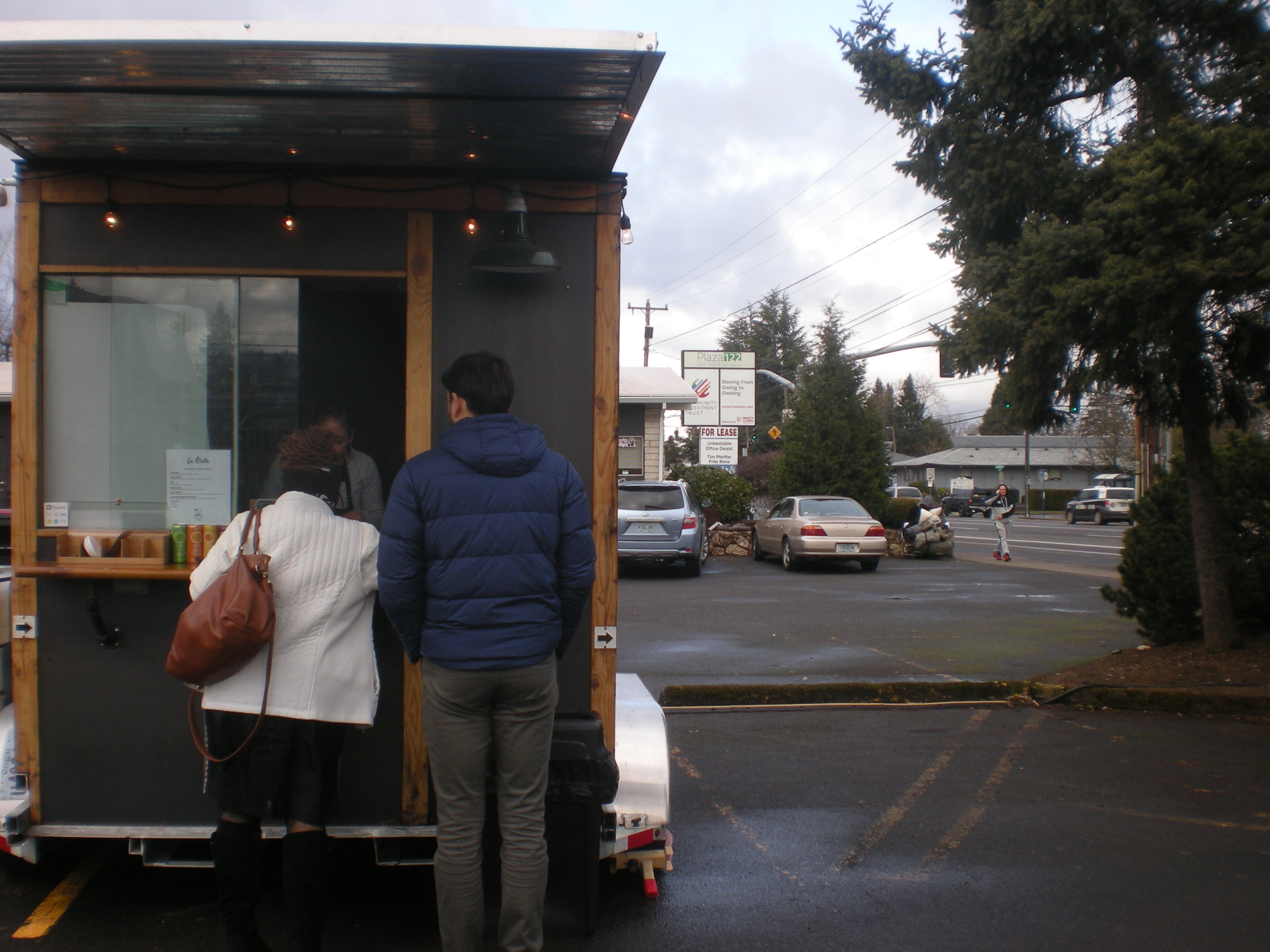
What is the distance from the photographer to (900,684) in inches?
303

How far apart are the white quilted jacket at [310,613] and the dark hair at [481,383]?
0.61 m

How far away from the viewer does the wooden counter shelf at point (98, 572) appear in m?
3.77

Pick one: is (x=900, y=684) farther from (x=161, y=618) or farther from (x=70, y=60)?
(x=70, y=60)

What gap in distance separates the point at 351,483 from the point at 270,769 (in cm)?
135

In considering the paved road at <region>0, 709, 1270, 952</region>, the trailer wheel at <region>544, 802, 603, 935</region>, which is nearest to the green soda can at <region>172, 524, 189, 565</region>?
the paved road at <region>0, 709, 1270, 952</region>

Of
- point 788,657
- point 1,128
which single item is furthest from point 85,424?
point 788,657

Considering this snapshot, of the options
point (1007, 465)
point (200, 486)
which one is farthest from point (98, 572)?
point (1007, 465)

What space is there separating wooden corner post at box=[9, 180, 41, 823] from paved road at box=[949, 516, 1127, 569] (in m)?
15.5

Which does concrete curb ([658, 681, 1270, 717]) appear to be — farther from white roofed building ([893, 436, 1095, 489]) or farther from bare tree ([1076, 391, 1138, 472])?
white roofed building ([893, 436, 1095, 489])

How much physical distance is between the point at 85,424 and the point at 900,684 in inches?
235

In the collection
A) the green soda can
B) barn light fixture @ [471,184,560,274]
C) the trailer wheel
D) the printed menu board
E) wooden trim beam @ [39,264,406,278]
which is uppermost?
barn light fixture @ [471,184,560,274]

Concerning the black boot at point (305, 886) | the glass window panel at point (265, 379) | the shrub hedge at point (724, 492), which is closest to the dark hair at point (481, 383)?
the glass window panel at point (265, 379)

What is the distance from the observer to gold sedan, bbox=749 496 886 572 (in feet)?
61.2

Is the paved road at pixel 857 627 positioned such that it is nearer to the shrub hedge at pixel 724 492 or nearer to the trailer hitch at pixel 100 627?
the trailer hitch at pixel 100 627
